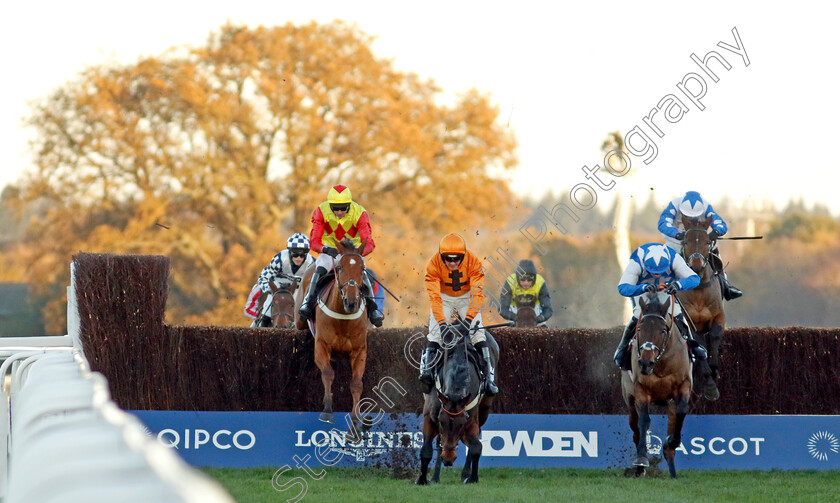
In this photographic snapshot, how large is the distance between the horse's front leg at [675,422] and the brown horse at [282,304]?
4.68m

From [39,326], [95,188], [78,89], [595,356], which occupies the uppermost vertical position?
[78,89]

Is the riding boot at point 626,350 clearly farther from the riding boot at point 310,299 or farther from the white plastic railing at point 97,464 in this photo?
the white plastic railing at point 97,464

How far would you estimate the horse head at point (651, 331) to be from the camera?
324 inches

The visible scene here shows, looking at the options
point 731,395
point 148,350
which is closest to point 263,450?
point 148,350

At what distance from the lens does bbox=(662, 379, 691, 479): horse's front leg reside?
8625 millimetres

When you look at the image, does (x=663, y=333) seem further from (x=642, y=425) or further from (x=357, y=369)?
(x=357, y=369)

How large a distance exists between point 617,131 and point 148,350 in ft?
53.5

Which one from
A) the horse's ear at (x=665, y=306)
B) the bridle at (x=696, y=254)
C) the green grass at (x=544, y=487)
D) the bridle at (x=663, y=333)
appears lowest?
the green grass at (x=544, y=487)

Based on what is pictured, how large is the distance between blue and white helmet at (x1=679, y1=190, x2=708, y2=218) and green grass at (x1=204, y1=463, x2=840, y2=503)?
2.38 metres

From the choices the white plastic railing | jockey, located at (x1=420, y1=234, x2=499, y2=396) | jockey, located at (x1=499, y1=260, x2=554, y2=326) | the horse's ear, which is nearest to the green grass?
jockey, located at (x1=420, y1=234, x2=499, y2=396)

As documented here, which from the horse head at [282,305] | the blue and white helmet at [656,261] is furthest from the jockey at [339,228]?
the blue and white helmet at [656,261]

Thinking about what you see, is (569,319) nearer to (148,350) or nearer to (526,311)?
(526,311)

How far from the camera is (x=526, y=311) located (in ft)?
42.9

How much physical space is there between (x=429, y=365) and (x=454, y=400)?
473mm
